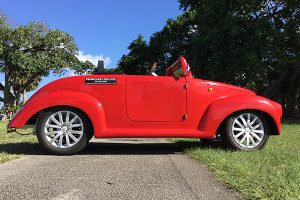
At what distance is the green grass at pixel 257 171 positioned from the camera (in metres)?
4.15

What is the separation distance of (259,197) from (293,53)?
871 inches

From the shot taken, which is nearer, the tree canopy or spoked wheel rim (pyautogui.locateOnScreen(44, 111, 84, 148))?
spoked wheel rim (pyautogui.locateOnScreen(44, 111, 84, 148))

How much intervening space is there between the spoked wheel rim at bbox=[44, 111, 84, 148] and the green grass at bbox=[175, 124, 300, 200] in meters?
1.75

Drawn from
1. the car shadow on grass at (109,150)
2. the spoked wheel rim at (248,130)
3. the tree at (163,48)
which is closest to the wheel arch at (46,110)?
the car shadow on grass at (109,150)

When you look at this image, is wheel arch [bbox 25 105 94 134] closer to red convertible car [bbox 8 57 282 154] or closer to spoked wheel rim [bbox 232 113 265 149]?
red convertible car [bbox 8 57 282 154]

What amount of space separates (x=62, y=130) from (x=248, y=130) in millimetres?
2909

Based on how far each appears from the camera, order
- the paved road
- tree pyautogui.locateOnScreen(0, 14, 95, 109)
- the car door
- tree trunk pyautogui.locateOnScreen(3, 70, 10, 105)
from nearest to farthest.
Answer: the paved road, the car door, tree pyautogui.locateOnScreen(0, 14, 95, 109), tree trunk pyautogui.locateOnScreen(3, 70, 10, 105)

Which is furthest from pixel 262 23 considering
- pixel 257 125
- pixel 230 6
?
pixel 257 125

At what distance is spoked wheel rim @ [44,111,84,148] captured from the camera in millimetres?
6918

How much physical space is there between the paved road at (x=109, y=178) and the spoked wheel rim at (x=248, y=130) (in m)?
1.03

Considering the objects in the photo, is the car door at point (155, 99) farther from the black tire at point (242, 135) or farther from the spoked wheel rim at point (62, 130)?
the spoked wheel rim at point (62, 130)

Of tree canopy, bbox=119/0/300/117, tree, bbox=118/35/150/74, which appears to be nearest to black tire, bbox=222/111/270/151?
tree canopy, bbox=119/0/300/117

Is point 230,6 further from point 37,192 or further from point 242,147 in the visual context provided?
point 37,192

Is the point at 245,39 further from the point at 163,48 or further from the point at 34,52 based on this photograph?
the point at 34,52
